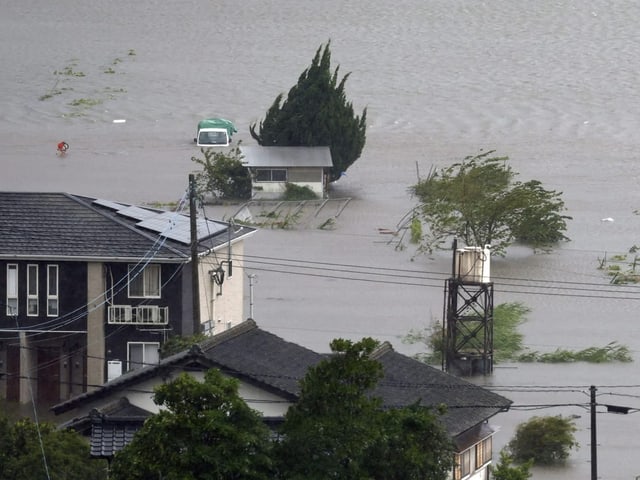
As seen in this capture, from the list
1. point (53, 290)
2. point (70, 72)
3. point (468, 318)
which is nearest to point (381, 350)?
point (53, 290)

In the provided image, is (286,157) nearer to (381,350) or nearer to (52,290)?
(52,290)

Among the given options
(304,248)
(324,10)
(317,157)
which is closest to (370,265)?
(304,248)

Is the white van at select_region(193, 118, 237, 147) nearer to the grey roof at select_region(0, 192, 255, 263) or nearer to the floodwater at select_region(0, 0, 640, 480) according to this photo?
the floodwater at select_region(0, 0, 640, 480)

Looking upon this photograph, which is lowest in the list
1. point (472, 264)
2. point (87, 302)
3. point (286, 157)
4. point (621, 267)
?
point (87, 302)

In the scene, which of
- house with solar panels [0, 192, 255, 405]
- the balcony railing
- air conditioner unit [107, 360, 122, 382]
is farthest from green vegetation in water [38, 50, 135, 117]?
air conditioner unit [107, 360, 122, 382]

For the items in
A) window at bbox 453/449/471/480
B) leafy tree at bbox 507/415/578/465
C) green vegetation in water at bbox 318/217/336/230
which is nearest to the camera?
window at bbox 453/449/471/480

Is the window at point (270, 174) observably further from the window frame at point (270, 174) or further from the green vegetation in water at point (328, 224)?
the green vegetation in water at point (328, 224)
